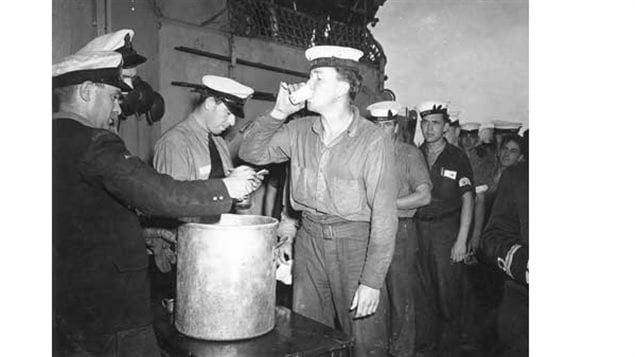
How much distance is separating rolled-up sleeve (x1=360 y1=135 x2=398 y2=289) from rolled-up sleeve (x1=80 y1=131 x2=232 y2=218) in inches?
28.9

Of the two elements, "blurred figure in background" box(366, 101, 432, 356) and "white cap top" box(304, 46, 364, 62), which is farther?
"blurred figure in background" box(366, 101, 432, 356)

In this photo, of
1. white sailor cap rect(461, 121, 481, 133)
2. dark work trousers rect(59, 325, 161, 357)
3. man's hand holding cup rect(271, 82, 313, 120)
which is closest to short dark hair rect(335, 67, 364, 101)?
man's hand holding cup rect(271, 82, 313, 120)

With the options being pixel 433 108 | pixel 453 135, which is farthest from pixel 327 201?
pixel 453 135

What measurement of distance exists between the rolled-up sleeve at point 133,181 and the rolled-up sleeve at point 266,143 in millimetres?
654

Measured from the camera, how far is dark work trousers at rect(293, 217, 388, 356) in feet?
6.31

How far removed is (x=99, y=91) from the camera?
1.41 meters

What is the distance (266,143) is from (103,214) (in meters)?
0.85

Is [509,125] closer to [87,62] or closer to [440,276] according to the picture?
[440,276]

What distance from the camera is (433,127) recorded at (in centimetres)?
356

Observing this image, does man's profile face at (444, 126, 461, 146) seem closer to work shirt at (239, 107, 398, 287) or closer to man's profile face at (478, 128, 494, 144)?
man's profile face at (478, 128, 494, 144)

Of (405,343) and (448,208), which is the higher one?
(448,208)

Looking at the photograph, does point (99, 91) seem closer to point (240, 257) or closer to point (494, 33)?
point (240, 257)
